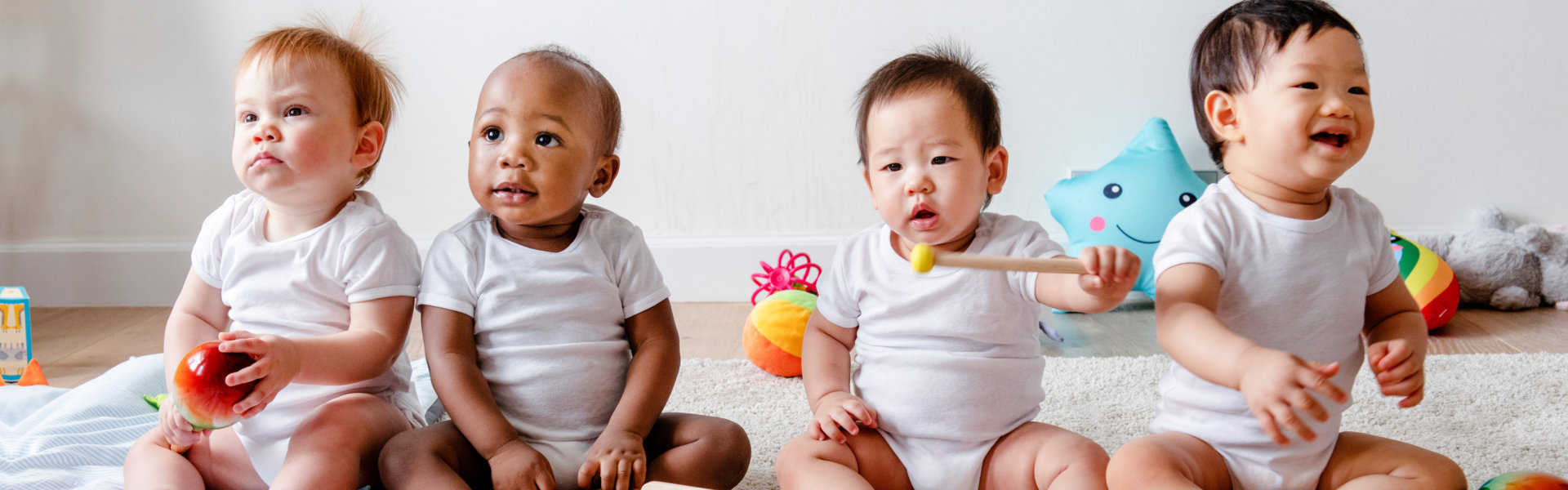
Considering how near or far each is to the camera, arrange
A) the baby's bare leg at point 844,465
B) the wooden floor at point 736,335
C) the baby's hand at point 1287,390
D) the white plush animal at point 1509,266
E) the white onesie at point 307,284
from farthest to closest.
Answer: the white plush animal at point 1509,266 < the wooden floor at point 736,335 < the white onesie at point 307,284 < the baby's bare leg at point 844,465 < the baby's hand at point 1287,390

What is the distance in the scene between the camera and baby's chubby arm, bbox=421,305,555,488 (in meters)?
0.94

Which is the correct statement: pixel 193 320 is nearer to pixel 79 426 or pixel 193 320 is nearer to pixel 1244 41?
pixel 79 426

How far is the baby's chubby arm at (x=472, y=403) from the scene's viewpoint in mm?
938

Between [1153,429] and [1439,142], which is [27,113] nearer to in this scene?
[1153,429]

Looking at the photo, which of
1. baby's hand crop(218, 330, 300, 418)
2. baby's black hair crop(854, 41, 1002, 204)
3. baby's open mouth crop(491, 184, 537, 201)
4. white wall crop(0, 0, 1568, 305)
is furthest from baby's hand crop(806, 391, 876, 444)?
white wall crop(0, 0, 1568, 305)

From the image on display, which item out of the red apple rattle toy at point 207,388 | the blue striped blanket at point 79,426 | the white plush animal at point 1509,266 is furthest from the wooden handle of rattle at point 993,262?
the white plush animal at point 1509,266

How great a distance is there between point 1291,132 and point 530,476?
0.69 m

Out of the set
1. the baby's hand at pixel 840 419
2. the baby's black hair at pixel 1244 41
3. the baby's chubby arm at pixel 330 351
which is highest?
the baby's black hair at pixel 1244 41

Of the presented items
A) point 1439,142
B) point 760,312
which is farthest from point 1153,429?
point 1439,142

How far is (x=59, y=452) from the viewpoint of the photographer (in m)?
1.13

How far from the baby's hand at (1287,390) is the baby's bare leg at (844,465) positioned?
0.33 meters

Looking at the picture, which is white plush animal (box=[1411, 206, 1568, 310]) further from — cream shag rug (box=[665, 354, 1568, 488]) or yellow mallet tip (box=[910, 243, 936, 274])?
yellow mallet tip (box=[910, 243, 936, 274])

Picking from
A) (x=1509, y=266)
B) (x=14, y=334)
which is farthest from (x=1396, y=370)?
(x=14, y=334)

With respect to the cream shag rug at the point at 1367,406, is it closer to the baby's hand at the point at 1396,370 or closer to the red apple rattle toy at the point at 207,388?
the baby's hand at the point at 1396,370
